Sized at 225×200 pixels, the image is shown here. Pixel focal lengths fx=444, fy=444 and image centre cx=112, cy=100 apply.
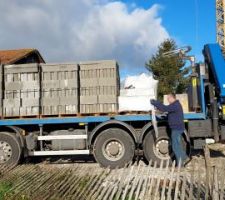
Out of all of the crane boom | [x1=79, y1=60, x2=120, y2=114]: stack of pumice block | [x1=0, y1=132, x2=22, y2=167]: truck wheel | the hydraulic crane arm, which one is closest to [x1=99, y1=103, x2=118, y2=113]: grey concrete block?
Answer: [x1=79, y1=60, x2=120, y2=114]: stack of pumice block

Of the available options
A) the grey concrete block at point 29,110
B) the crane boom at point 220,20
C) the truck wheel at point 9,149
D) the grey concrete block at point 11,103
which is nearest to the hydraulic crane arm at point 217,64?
the grey concrete block at point 29,110

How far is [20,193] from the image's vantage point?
769 cm

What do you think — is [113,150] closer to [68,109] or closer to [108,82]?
[68,109]

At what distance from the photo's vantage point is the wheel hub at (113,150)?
38.0ft

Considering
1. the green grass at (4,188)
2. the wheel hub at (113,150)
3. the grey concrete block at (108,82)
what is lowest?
the green grass at (4,188)

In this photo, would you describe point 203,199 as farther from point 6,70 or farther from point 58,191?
point 6,70

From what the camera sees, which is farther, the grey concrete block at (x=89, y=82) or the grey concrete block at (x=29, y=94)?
the grey concrete block at (x=29, y=94)

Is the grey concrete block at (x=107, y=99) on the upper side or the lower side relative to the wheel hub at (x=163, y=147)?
upper

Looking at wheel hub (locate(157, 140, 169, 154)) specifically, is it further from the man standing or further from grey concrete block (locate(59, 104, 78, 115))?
grey concrete block (locate(59, 104, 78, 115))

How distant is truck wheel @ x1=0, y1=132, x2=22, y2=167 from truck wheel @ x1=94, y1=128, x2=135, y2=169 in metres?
2.16

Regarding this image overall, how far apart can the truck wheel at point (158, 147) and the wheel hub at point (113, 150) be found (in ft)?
2.13

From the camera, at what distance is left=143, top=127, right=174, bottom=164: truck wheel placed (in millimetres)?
11414

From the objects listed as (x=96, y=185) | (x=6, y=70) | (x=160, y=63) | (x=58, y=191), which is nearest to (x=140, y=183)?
(x=96, y=185)

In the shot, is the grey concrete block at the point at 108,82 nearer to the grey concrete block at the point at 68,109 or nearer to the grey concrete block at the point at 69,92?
the grey concrete block at the point at 69,92
